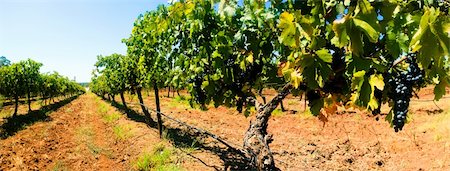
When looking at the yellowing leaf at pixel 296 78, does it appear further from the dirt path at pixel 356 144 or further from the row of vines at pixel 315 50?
the dirt path at pixel 356 144

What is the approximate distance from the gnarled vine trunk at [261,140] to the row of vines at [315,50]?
1cm

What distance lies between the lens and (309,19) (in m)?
1.61

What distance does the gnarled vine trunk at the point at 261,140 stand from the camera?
3.88 meters

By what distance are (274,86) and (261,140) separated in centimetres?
104

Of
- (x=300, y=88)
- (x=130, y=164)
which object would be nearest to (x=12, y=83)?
(x=130, y=164)

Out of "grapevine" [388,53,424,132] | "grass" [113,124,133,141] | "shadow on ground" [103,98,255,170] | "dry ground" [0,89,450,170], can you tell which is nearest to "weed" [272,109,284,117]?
"dry ground" [0,89,450,170]

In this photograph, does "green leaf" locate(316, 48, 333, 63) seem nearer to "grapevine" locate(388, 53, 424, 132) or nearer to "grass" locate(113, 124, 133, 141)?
"grapevine" locate(388, 53, 424, 132)

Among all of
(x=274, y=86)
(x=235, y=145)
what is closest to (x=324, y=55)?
(x=274, y=86)

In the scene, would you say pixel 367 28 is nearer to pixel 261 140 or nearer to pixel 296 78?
pixel 296 78

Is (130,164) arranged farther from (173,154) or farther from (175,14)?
(175,14)

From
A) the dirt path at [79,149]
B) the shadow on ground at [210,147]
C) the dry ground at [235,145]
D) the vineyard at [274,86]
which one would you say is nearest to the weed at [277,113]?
the vineyard at [274,86]

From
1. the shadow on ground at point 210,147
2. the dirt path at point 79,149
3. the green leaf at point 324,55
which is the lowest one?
the dirt path at point 79,149

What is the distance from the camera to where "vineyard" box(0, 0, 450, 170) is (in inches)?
60.4

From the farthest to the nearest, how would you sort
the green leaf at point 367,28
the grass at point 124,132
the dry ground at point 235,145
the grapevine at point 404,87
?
the grass at point 124,132 → the dry ground at point 235,145 → the grapevine at point 404,87 → the green leaf at point 367,28
